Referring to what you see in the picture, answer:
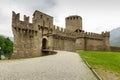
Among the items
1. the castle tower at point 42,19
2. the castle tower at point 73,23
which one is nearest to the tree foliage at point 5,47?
the castle tower at point 73,23

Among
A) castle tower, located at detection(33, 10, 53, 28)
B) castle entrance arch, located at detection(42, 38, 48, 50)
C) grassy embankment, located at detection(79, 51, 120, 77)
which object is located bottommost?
grassy embankment, located at detection(79, 51, 120, 77)

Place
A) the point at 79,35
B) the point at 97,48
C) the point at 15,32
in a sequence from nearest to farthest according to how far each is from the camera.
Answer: the point at 15,32
the point at 79,35
the point at 97,48

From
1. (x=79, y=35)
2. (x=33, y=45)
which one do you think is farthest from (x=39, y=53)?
(x=79, y=35)

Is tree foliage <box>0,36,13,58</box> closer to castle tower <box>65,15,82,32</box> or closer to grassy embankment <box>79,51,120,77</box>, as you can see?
castle tower <box>65,15,82,32</box>

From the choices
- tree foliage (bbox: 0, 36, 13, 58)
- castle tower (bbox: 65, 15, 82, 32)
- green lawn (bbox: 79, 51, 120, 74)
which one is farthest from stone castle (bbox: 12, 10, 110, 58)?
tree foliage (bbox: 0, 36, 13, 58)

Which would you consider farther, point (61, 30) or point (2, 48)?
point (2, 48)

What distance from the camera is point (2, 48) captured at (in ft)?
213

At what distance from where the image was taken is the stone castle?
3429cm

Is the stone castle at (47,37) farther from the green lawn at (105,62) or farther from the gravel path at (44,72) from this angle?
the gravel path at (44,72)

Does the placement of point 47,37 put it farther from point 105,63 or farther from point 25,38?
point 105,63

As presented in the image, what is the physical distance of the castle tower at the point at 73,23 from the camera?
52469 mm

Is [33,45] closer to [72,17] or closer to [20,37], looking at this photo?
[20,37]

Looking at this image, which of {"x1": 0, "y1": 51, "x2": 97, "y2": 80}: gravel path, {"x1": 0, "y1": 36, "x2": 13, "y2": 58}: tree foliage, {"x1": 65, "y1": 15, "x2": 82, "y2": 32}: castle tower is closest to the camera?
{"x1": 0, "y1": 51, "x2": 97, "y2": 80}: gravel path

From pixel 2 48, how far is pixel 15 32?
34310mm
